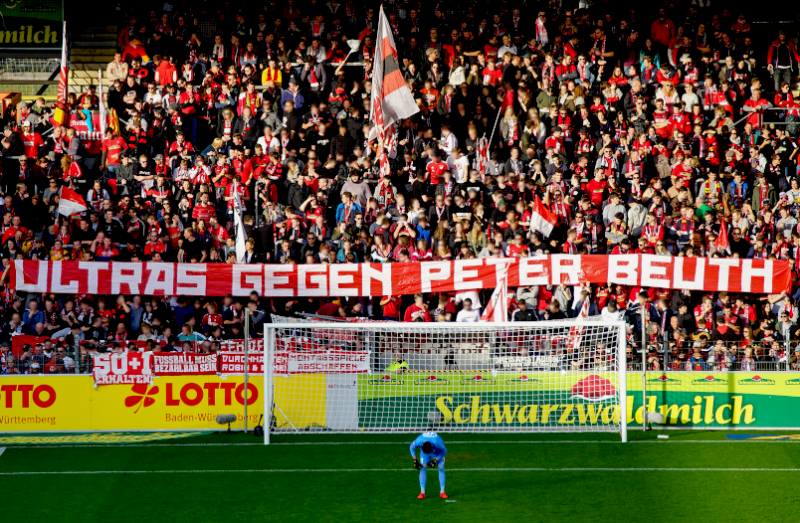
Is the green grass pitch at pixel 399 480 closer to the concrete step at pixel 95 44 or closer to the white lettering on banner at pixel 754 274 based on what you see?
the white lettering on banner at pixel 754 274

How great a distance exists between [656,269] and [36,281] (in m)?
11.9

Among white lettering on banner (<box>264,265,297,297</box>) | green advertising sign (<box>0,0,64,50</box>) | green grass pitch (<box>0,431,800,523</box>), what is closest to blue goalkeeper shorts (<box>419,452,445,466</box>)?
green grass pitch (<box>0,431,800,523</box>)

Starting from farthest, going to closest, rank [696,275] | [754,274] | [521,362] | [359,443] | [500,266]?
[500,266] → [696,275] → [754,274] → [521,362] → [359,443]

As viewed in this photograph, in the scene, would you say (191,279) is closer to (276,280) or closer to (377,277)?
(276,280)

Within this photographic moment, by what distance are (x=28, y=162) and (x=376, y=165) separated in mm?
7404

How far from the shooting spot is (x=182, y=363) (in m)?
16.8

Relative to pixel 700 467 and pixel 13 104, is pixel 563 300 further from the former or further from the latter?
pixel 13 104

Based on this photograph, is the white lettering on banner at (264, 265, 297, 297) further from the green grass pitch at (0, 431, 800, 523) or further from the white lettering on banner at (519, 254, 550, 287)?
the white lettering on banner at (519, 254, 550, 287)

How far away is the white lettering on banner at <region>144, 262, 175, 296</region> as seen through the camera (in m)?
19.2

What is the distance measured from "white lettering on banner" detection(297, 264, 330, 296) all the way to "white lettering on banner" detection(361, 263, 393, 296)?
0.74 m

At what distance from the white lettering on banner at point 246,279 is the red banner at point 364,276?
19 mm

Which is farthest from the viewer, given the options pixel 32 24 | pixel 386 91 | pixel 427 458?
pixel 32 24

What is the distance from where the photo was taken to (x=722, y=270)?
741 inches

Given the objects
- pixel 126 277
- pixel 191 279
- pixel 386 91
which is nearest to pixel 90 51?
pixel 126 277
